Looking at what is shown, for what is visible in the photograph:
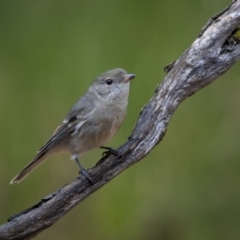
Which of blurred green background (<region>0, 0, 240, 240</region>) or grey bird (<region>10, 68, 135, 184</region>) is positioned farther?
blurred green background (<region>0, 0, 240, 240</region>)

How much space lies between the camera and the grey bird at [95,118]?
8.39 feet

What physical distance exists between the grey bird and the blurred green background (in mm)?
712

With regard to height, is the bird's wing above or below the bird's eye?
below

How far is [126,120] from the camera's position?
3406mm

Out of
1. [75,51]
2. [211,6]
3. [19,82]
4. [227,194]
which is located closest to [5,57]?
[19,82]

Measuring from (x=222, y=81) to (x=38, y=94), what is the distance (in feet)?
4.04

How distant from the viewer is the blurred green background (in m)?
3.38

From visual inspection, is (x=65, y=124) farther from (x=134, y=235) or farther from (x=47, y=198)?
(x=134, y=235)

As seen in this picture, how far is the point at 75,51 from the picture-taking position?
11.5 feet

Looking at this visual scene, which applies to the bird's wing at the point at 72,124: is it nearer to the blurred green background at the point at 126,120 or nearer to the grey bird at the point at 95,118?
the grey bird at the point at 95,118

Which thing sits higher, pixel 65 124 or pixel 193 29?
pixel 193 29

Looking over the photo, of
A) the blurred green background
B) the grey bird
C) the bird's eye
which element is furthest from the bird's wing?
the blurred green background

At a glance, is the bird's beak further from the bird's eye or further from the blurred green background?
the blurred green background

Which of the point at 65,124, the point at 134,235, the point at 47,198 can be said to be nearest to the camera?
the point at 47,198
